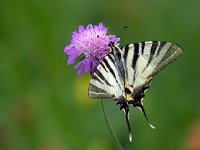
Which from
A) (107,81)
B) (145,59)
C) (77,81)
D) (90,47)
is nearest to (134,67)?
(145,59)

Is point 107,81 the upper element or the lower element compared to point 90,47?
lower

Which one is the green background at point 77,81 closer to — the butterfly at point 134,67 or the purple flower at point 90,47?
the purple flower at point 90,47

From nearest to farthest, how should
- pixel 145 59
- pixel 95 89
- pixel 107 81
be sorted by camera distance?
pixel 95 89
pixel 107 81
pixel 145 59

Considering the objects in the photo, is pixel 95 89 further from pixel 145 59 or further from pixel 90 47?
pixel 90 47

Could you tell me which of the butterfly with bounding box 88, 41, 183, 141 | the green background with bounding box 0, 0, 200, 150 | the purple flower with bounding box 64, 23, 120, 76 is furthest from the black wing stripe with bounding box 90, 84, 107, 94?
the green background with bounding box 0, 0, 200, 150

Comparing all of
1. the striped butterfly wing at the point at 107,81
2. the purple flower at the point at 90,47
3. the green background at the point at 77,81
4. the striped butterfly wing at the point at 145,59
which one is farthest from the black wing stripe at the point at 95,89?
the green background at the point at 77,81
